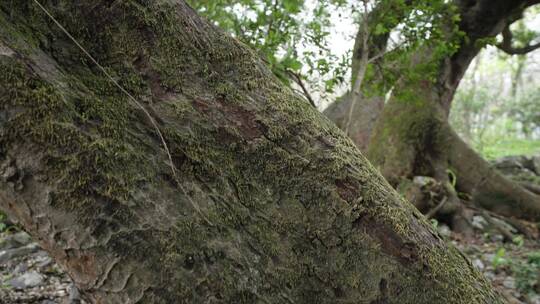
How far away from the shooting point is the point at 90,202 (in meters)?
1.30

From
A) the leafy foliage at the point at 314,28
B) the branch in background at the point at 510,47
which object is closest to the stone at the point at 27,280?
the leafy foliage at the point at 314,28

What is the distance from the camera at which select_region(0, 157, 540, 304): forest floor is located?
3.53m

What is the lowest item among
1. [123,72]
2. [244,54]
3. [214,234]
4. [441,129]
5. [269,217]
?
[214,234]

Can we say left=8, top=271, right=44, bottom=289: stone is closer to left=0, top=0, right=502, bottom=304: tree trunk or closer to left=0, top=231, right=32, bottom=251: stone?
left=0, top=231, right=32, bottom=251: stone

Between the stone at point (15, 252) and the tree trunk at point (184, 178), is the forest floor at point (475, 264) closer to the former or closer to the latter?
the stone at point (15, 252)

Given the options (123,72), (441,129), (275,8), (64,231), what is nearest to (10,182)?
(64,231)

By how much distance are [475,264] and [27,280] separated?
4.32 meters

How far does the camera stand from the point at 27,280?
149 inches

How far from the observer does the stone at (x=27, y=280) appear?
367cm

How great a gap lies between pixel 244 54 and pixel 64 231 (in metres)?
0.89

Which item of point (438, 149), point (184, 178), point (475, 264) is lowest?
point (184, 178)

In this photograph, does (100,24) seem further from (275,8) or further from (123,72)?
(275,8)

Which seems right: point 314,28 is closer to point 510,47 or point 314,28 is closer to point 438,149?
point 438,149

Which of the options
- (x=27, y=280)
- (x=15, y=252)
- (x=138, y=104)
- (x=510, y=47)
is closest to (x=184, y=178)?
(x=138, y=104)
